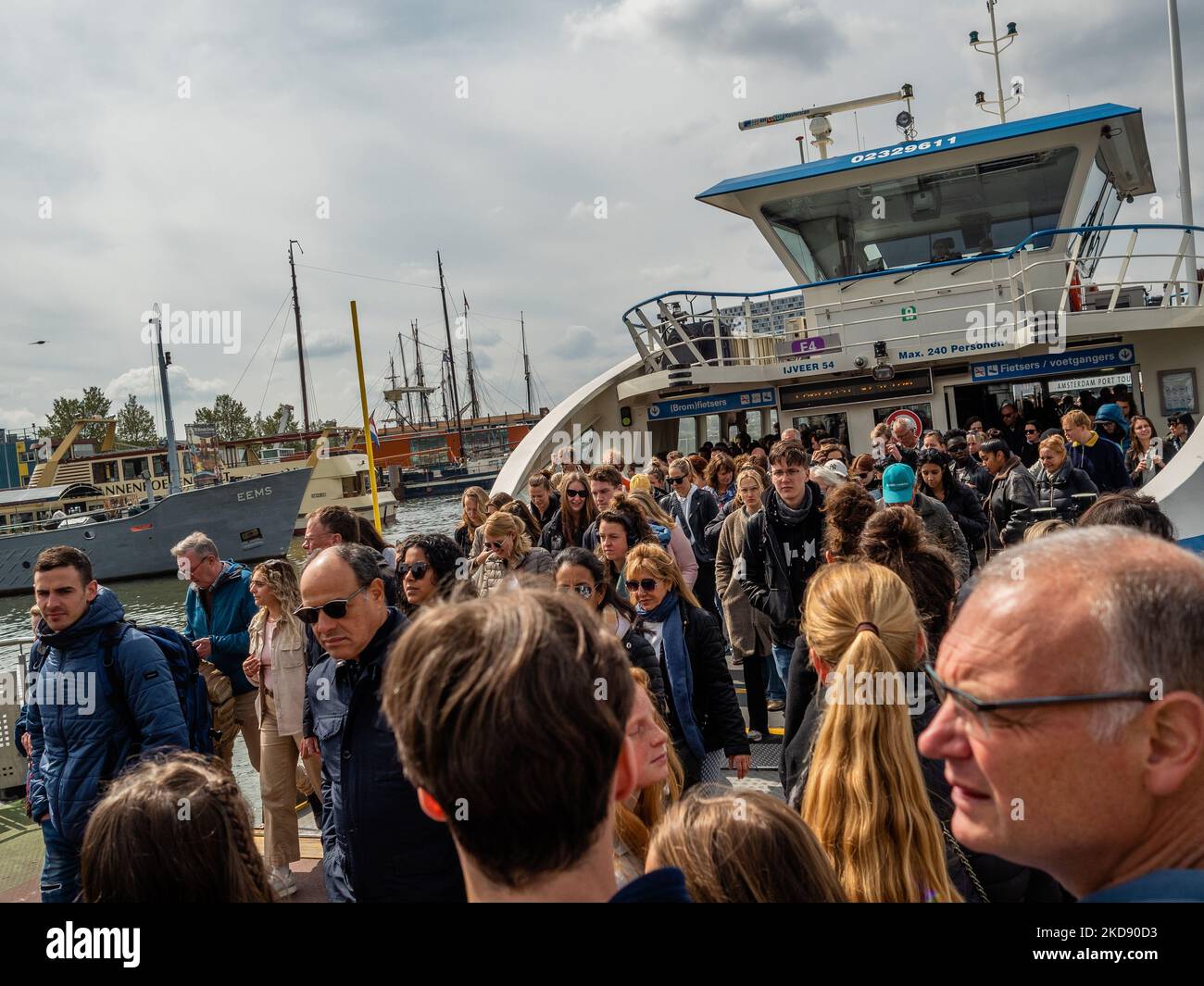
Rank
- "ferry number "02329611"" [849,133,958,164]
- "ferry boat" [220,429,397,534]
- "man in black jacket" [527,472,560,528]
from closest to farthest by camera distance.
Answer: "man in black jacket" [527,472,560,528] → "ferry number "02329611"" [849,133,958,164] → "ferry boat" [220,429,397,534]

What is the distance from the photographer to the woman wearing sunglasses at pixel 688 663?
407cm

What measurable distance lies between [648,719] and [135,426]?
250 ft

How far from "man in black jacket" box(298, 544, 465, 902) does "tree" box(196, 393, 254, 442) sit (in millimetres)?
77410

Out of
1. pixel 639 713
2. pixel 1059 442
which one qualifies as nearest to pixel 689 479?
pixel 1059 442

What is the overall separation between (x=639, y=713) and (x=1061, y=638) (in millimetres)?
1122

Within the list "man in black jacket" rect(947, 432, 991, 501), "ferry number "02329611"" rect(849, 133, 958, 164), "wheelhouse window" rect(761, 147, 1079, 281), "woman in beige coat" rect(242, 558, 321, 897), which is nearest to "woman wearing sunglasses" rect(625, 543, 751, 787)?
"woman in beige coat" rect(242, 558, 321, 897)

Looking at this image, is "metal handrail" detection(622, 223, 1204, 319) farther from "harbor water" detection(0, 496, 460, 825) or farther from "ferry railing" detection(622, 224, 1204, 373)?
"harbor water" detection(0, 496, 460, 825)

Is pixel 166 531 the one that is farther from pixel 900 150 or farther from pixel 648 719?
pixel 648 719

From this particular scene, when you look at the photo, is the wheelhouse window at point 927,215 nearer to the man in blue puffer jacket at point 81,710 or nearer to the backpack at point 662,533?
the backpack at point 662,533

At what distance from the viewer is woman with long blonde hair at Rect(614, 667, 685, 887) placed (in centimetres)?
221

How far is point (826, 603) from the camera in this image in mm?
2768

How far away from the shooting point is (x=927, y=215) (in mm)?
14523

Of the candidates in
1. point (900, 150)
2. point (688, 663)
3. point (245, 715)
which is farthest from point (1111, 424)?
point (245, 715)

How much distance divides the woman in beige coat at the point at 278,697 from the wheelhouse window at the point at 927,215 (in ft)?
40.6
